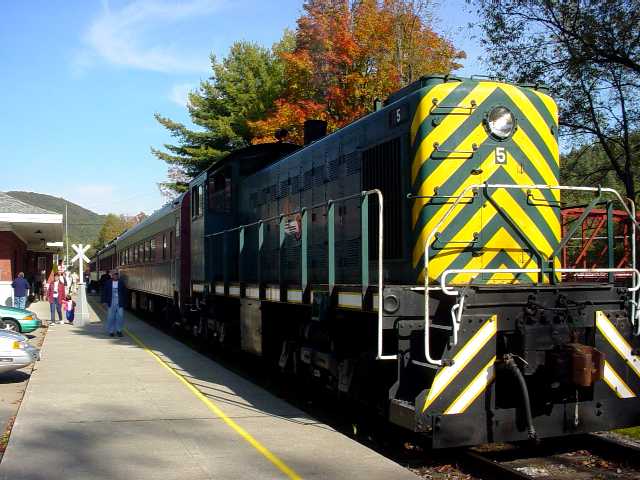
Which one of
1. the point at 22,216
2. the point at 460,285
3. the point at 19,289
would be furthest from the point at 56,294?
→ the point at 460,285

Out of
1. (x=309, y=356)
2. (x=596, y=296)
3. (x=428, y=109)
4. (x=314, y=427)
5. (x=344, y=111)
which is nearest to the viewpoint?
(x=596, y=296)

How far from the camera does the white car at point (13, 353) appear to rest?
10094 millimetres

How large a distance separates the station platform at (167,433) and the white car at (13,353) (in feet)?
1.32

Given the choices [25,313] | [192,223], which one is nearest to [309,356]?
[192,223]

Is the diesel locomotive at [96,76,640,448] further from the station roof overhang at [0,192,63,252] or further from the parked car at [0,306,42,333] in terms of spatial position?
the station roof overhang at [0,192,63,252]

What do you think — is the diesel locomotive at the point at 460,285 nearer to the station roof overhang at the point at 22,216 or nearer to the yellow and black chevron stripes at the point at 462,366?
the yellow and black chevron stripes at the point at 462,366

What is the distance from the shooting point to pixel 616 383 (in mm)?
6074

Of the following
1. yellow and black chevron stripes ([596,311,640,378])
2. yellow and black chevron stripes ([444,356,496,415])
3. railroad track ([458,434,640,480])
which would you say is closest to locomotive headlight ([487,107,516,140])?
yellow and black chevron stripes ([596,311,640,378])

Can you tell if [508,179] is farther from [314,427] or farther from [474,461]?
[314,427]

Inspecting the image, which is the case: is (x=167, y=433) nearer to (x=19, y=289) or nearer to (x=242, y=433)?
(x=242, y=433)

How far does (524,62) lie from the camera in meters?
18.7

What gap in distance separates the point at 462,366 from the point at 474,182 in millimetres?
1996

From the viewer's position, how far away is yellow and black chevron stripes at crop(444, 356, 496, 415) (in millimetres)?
5578

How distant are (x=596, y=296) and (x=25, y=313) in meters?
14.4
